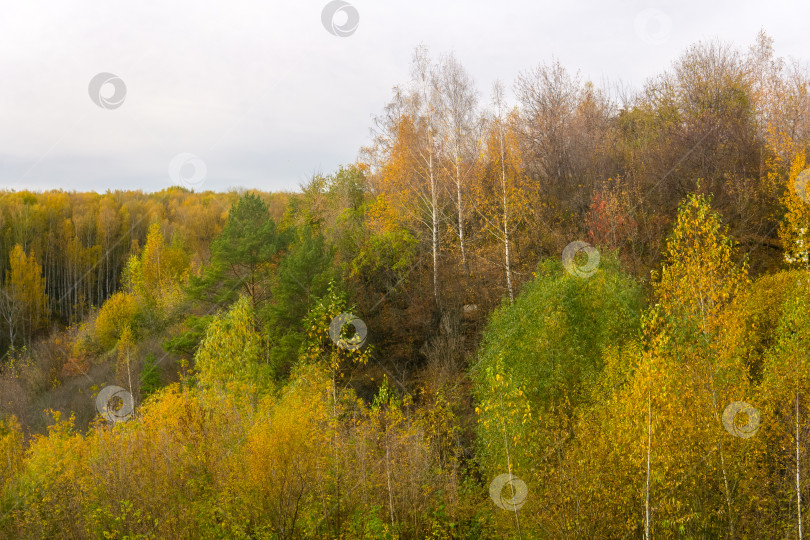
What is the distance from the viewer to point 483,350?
22.1 meters

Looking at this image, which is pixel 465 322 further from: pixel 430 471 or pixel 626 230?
pixel 430 471

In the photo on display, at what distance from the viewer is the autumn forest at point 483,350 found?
13.1m

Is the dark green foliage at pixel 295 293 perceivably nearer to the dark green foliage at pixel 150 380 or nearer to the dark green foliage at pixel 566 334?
the dark green foliage at pixel 566 334

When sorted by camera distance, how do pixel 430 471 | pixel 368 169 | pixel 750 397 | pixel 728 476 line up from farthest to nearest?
pixel 368 169 → pixel 430 471 → pixel 750 397 → pixel 728 476

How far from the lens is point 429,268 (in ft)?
101

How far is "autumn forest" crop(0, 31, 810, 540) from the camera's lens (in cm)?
1309

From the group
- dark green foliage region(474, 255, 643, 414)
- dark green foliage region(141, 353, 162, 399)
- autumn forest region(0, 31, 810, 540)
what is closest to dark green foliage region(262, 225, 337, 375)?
autumn forest region(0, 31, 810, 540)

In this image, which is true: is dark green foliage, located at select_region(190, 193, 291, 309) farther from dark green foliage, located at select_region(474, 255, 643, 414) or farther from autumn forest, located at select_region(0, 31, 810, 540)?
dark green foliage, located at select_region(474, 255, 643, 414)

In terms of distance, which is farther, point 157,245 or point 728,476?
point 157,245

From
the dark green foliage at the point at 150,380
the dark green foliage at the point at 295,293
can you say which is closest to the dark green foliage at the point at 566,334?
the dark green foliage at the point at 295,293

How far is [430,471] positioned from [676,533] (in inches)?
250

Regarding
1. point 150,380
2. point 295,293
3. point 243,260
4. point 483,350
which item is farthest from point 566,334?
point 150,380

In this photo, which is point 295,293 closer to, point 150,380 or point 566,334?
point 150,380

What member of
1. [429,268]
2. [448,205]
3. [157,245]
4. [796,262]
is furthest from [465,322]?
[157,245]
